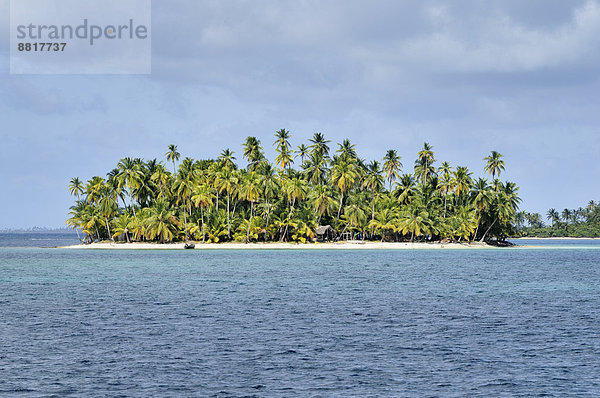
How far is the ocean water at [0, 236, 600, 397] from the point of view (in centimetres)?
1845

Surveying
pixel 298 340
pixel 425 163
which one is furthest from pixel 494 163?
pixel 298 340

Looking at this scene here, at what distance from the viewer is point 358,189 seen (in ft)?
466

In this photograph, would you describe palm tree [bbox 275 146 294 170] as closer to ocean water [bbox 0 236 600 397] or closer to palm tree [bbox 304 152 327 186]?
palm tree [bbox 304 152 327 186]

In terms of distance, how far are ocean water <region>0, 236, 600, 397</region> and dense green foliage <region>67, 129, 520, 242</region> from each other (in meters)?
72.1

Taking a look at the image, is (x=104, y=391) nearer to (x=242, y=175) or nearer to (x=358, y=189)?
(x=242, y=175)

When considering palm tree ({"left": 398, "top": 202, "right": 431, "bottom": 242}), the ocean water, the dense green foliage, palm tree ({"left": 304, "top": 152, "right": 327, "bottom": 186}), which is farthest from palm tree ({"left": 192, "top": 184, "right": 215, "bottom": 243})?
the ocean water

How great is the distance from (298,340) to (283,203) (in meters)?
105

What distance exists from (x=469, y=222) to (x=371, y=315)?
344 ft

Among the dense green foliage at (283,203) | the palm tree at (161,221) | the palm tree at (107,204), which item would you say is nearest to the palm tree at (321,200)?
the dense green foliage at (283,203)

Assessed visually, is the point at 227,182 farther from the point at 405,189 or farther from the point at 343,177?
the point at 405,189

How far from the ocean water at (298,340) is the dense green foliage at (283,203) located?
72107 millimetres

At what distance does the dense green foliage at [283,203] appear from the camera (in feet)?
397

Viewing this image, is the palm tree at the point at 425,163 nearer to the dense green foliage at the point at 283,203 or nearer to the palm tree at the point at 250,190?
the dense green foliage at the point at 283,203

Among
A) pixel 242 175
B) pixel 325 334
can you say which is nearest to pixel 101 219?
pixel 242 175
